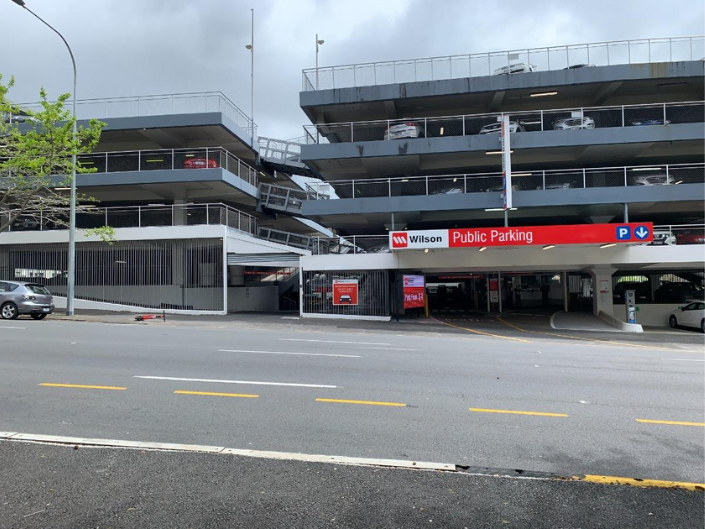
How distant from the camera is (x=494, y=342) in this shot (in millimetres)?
14391

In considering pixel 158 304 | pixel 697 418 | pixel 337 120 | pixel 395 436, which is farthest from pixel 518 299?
pixel 395 436

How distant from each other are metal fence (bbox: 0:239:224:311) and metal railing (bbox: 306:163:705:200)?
353 inches

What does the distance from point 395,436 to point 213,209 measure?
21499 mm

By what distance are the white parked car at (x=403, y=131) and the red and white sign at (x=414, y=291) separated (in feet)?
27.0

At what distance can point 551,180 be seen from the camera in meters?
23.8

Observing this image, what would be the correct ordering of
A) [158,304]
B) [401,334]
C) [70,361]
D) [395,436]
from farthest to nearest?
[158,304] → [401,334] → [70,361] → [395,436]

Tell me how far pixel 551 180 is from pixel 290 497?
23.8m

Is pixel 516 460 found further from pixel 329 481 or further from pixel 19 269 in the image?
pixel 19 269

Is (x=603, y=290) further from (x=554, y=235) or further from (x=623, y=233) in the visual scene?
(x=554, y=235)

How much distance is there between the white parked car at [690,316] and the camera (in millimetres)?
20788

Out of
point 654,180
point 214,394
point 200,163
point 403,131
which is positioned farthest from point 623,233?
point 200,163

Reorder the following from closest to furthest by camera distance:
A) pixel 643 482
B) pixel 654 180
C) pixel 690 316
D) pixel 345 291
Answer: pixel 643 482, pixel 690 316, pixel 345 291, pixel 654 180

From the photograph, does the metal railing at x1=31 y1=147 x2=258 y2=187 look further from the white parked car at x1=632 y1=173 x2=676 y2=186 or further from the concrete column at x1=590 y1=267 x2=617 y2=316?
the white parked car at x1=632 y1=173 x2=676 y2=186

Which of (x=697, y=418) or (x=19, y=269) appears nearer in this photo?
(x=697, y=418)
